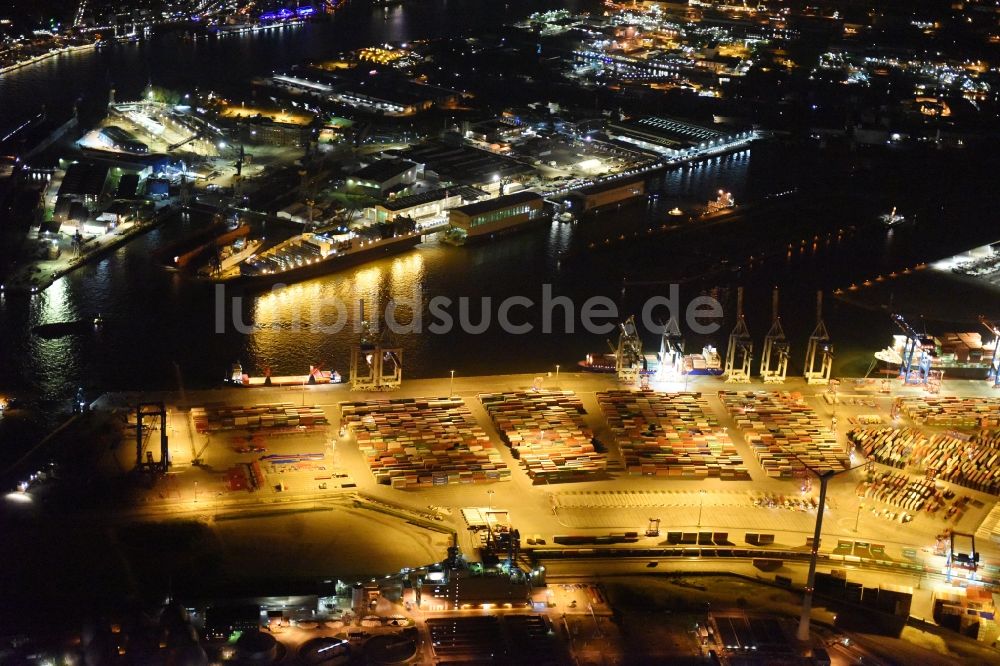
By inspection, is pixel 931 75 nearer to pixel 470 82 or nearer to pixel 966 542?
pixel 470 82

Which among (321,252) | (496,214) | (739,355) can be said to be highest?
(496,214)

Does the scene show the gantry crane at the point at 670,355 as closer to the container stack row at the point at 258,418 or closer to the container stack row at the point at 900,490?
the container stack row at the point at 900,490

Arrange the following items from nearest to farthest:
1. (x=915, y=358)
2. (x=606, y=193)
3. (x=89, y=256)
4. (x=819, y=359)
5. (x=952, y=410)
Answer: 1. (x=952, y=410)
2. (x=915, y=358)
3. (x=819, y=359)
4. (x=89, y=256)
5. (x=606, y=193)

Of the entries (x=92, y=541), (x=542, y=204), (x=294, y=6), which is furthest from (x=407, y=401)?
(x=294, y=6)

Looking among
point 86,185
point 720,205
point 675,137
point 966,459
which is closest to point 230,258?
point 86,185

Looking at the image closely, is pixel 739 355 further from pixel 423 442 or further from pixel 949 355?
pixel 423 442
